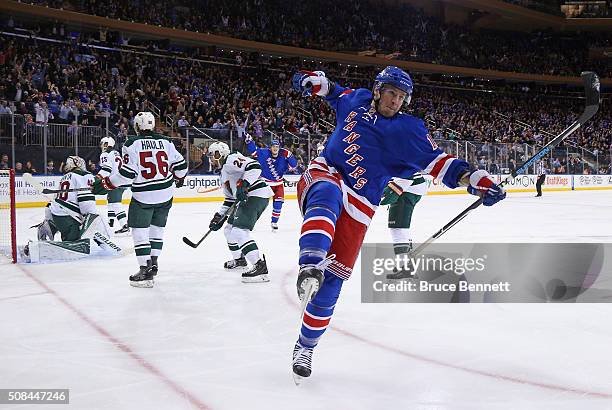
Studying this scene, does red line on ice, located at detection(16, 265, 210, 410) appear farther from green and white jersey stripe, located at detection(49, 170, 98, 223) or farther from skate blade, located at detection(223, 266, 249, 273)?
green and white jersey stripe, located at detection(49, 170, 98, 223)

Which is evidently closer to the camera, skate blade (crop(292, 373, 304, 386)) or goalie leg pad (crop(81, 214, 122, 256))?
skate blade (crop(292, 373, 304, 386))

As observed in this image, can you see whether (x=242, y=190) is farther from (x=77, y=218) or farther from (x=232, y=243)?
(x=77, y=218)

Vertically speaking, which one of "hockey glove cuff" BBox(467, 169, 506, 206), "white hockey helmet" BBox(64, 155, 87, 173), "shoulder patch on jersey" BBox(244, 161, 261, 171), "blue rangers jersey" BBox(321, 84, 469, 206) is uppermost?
"blue rangers jersey" BBox(321, 84, 469, 206)

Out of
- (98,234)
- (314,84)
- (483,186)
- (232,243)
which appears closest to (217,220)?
(232,243)

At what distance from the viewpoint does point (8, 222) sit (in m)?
9.64

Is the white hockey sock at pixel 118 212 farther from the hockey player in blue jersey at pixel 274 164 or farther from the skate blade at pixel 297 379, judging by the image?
the skate blade at pixel 297 379

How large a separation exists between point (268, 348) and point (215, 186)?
12634 millimetres

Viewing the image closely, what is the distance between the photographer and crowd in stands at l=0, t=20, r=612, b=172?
14.8 metres

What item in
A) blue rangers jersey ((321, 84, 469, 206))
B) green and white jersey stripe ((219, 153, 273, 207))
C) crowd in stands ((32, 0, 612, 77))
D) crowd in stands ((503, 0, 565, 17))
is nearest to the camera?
blue rangers jersey ((321, 84, 469, 206))

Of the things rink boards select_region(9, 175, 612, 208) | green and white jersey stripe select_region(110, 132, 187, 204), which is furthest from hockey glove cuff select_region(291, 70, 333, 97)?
rink boards select_region(9, 175, 612, 208)

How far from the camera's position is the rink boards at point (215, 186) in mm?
12695

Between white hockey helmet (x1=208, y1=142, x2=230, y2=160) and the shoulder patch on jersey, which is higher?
white hockey helmet (x1=208, y1=142, x2=230, y2=160)

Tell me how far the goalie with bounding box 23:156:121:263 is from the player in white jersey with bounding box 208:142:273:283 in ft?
4.79

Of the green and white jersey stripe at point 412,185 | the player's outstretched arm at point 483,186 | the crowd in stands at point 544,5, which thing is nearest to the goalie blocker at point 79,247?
the green and white jersey stripe at point 412,185
